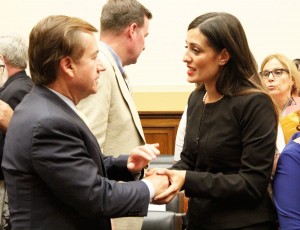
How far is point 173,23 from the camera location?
6316 mm

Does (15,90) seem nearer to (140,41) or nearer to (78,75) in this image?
(140,41)

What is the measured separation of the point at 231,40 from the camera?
195cm

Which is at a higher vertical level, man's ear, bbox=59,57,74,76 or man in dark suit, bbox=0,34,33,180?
man's ear, bbox=59,57,74,76

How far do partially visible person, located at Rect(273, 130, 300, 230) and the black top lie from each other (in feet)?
0.16

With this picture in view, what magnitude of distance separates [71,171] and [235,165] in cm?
66

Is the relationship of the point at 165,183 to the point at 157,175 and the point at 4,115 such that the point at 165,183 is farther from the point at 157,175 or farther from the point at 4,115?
the point at 4,115

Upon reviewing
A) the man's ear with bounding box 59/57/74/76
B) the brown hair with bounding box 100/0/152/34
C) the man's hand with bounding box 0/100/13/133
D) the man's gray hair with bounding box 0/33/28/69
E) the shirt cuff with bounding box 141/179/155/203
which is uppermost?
the man's ear with bounding box 59/57/74/76

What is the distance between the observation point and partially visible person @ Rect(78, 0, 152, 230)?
2.40 metres

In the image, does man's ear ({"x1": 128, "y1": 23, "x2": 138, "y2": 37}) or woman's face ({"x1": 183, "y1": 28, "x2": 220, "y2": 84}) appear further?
man's ear ({"x1": 128, "y1": 23, "x2": 138, "y2": 37})

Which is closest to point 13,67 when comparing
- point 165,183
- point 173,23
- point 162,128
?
point 165,183

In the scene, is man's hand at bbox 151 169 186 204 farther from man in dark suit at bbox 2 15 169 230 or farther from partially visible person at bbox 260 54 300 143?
partially visible person at bbox 260 54 300 143

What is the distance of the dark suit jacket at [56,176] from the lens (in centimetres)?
151

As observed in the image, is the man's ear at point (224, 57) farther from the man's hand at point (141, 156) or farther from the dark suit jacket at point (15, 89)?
the dark suit jacket at point (15, 89)

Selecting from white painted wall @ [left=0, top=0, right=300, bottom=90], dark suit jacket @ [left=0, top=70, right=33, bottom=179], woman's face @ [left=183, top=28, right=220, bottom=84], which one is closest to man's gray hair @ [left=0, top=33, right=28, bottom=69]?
dark suit jacket @ [left=0, top=70, right=33, bottom=179]
